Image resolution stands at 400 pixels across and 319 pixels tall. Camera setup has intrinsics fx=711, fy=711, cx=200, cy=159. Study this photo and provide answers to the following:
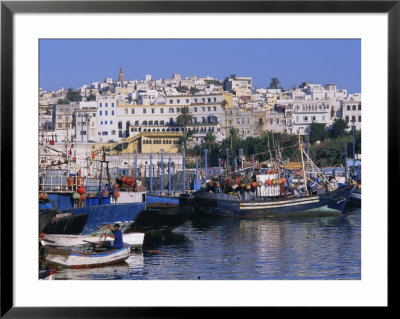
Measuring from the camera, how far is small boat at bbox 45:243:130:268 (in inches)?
309

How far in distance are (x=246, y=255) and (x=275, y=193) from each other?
12.0 m

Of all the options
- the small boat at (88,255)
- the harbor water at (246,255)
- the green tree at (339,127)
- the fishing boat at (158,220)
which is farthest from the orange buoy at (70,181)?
the green tree at (339,127)

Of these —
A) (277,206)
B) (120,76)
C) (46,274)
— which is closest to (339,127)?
(120,76)

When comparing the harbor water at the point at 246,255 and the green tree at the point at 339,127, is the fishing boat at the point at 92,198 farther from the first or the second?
Result: the green tree at the point at 339,127

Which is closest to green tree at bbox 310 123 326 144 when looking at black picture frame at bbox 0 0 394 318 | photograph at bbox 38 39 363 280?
photograph at bbox 38 39 363 280

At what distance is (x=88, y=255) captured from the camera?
379 inches

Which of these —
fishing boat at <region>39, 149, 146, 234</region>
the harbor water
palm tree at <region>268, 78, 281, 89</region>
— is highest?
palm tree at <region>268, 78, 281, 89</region>

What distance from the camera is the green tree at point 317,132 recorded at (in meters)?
13.2

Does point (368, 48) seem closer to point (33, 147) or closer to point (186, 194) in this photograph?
point (33, 147)

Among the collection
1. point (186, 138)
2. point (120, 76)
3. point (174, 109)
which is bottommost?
point (186, 138)

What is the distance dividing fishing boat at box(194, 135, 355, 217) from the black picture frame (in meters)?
12.6

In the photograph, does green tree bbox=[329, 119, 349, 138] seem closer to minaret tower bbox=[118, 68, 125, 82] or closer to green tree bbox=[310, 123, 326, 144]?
green tree bbox=[310, 123, 326, 144]

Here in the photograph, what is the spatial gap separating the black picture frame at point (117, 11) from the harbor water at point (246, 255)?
0.58 meters

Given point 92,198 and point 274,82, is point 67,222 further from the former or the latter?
point 274,82
